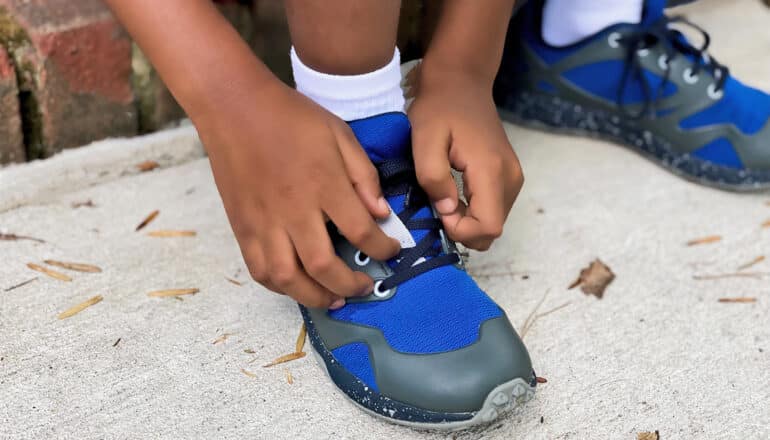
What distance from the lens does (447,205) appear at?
31.9 inches

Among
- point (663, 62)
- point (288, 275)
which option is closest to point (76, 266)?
point (288, 275)

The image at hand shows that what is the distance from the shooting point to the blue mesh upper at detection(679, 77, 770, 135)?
122 cm

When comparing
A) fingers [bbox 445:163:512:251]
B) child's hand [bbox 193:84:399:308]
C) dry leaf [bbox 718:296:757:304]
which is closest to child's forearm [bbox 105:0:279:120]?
child's hand [bbox 193:84:399:308]

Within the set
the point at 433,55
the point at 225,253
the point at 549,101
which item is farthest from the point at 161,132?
the point at 549,101

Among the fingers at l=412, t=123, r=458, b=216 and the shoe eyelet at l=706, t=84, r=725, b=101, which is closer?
the fingers at l=412, t=123, r=458, b=216

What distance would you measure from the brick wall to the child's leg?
21 centimetres

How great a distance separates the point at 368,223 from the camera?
741 mm

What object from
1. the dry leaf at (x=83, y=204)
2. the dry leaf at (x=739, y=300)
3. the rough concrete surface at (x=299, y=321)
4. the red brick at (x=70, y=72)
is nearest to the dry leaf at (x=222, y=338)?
the rough concrete surface at (x=299, y=321)

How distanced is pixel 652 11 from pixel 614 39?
9 cm

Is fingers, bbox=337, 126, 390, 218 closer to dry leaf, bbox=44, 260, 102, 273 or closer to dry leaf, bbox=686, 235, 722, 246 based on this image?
dry leaf, bbox=44, 260, 102, 273

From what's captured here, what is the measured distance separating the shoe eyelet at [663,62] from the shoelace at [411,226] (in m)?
0.61

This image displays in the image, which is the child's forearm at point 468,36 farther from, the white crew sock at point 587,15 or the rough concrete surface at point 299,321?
the white crew sock at point 587,15

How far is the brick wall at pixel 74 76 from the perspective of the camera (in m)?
1.09

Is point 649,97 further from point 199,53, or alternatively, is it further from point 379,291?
point 199,53
